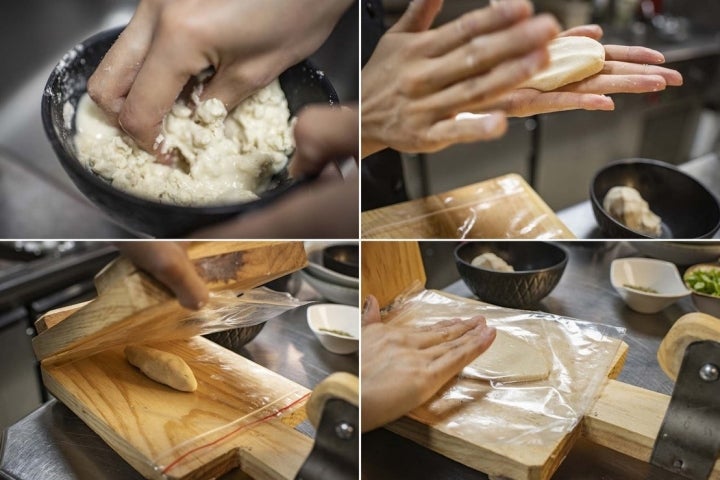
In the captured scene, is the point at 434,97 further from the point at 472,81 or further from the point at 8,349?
the point at 8,349

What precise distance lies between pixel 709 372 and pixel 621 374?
0.12 m

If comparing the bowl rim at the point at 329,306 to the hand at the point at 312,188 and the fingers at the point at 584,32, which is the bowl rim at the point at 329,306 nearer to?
the hand at the point at 312,188

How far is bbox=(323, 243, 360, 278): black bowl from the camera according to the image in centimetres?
78

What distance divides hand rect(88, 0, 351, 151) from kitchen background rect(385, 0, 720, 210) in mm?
149

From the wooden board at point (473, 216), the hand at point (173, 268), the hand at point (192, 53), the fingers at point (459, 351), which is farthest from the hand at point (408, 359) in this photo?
the hand at point (192, 53)


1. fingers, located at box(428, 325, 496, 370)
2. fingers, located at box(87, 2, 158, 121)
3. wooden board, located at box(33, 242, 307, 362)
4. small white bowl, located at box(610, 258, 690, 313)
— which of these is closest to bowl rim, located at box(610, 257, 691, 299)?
small white bowl, located at box(610, 258, 690, 313)

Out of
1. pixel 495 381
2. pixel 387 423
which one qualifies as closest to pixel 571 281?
pixel 495 381

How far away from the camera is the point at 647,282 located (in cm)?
83

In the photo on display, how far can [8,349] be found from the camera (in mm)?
796

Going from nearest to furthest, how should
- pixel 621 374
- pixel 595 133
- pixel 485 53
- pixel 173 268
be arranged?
1. pixel 485 53
2. pixel 173 268
3. pixel 621 374
4. pixel 595 133

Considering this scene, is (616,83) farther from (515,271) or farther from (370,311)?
(370,311)

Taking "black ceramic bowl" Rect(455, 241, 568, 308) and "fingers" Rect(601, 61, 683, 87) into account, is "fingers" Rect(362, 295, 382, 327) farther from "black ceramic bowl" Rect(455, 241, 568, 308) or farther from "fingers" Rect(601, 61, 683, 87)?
"fingers" Rect(601, 61, 683, 87)

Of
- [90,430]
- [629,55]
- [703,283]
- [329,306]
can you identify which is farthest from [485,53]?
[90,430]

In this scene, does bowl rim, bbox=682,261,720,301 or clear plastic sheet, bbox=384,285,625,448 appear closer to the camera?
clear plastic sheet, bbox=384,285,625,448
